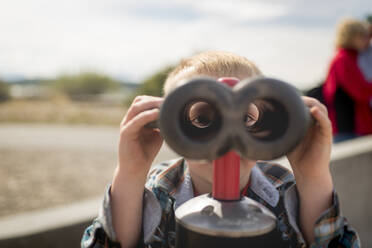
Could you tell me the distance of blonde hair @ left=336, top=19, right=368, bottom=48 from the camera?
3.54 m

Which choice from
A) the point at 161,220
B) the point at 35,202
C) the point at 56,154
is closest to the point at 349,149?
the point at 161,220

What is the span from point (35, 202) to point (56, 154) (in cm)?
250

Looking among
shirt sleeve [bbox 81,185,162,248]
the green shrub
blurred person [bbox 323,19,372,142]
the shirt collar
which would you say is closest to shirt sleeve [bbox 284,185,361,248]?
the shirt collar

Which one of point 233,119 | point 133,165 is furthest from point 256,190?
point 233,119

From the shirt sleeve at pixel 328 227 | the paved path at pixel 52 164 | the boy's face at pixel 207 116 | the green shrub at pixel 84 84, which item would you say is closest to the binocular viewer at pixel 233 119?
the boy's face at pixel 207 116

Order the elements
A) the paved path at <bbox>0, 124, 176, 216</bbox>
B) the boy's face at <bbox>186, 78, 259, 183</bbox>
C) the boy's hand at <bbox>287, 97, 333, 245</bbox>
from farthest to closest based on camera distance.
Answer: the paved path at <bbox>0, 124, 176, 216</bbox> < the boy's hand at <bbox>287, 97, 333, 245</bbox> < the boy's face at <bbox>186, 78, 259, 183</bbox>

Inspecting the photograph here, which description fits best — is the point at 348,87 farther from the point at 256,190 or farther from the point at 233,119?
the point at 233,119

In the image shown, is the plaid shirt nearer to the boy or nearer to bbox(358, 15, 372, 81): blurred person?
the boy

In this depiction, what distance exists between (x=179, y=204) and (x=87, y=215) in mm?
870

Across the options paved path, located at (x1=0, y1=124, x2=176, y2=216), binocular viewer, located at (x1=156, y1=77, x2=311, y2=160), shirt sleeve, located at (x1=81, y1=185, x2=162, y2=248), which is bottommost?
paved path, located at (x1=0, y1=124, x2=176, y2=216)

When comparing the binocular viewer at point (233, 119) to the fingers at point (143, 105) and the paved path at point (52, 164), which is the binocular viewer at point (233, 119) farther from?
the paved path at point (52, 164)

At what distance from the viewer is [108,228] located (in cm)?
103

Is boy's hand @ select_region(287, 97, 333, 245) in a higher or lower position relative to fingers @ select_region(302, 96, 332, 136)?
lower

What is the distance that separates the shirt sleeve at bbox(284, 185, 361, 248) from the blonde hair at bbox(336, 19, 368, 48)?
287 centimetres
